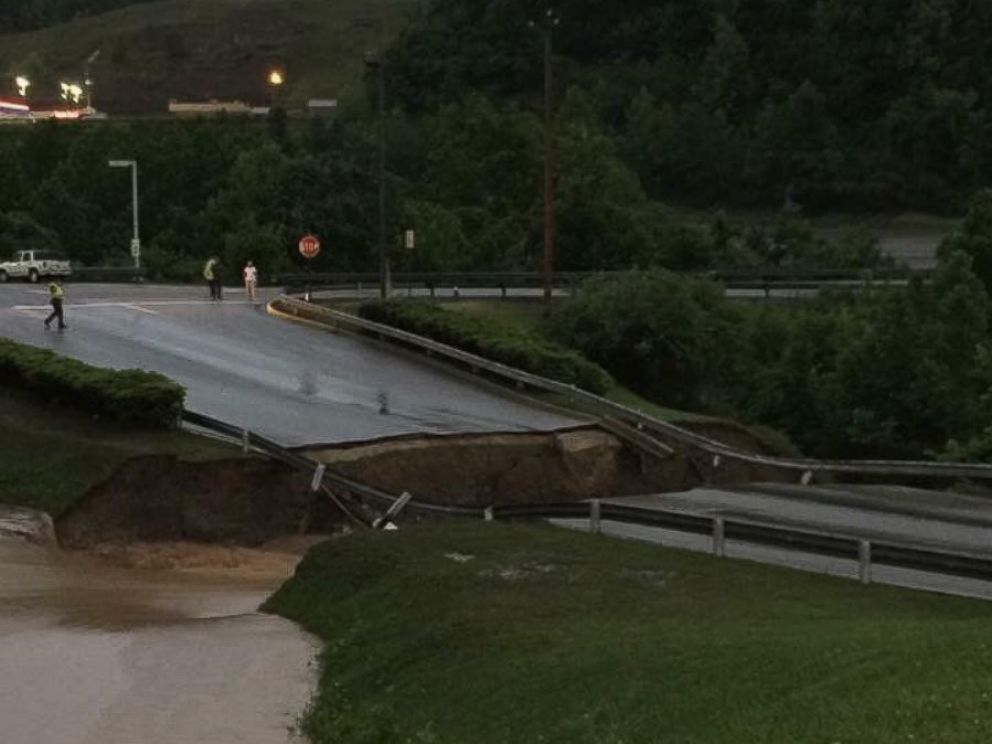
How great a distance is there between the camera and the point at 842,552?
66.3 ft

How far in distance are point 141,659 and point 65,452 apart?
11.8 m

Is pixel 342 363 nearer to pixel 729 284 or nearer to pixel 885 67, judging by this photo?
pixel 729 284

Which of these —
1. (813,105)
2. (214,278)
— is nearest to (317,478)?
(214,278)

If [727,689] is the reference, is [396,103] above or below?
above

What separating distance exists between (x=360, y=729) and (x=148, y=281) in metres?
58.4

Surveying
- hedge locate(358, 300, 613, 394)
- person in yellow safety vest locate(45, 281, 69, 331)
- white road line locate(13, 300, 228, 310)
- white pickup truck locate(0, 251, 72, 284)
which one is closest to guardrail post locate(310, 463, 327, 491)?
hedge locate(358, 300, 613, 394)

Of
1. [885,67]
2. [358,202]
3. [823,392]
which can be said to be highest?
[885,67]

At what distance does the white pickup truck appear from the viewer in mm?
69562

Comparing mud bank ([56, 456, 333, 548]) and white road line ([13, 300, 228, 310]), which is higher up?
white road line ([13, 300, 228, 310])

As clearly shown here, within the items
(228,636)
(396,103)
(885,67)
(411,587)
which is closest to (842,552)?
(411,587)

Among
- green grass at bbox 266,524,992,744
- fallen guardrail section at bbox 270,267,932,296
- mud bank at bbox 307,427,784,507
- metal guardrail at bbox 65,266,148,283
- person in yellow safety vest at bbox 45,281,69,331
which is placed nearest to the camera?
green grass at bbox 266,524,992,744

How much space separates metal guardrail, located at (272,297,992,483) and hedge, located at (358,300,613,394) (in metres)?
0.41

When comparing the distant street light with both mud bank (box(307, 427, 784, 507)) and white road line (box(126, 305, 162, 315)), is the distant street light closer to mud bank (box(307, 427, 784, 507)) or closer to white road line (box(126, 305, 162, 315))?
white road line (box(126, 305, 162, 315))

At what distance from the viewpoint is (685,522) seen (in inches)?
890
